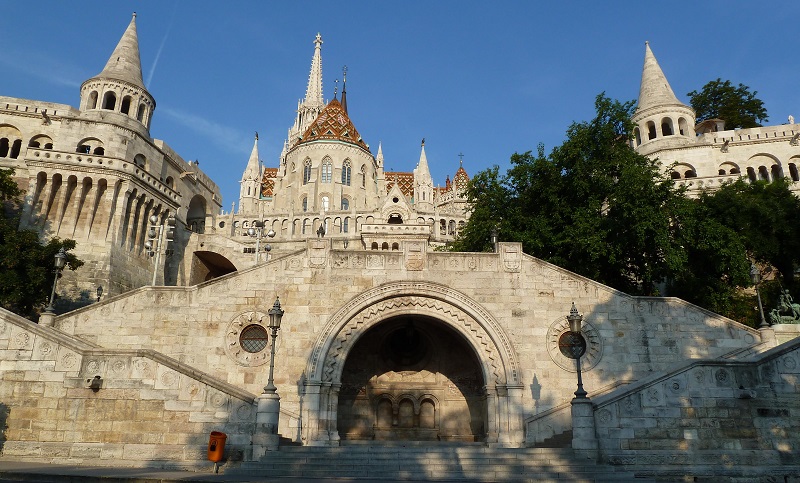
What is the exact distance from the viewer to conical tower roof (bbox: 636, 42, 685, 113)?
149ft

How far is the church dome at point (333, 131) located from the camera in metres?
69.6

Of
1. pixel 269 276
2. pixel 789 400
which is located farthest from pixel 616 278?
pixel 269 276

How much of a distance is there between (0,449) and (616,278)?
73.3ft

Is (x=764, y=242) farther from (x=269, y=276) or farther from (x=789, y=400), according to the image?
(x=269, y=276)

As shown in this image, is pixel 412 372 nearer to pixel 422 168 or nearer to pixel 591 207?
pixel 591 207

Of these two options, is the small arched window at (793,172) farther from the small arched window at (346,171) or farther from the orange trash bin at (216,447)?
the orange trash bin at (216,447)

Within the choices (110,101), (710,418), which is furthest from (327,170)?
(710,418)

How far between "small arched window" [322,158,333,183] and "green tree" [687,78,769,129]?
40312 millimetres

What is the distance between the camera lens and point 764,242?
2617 centimetres

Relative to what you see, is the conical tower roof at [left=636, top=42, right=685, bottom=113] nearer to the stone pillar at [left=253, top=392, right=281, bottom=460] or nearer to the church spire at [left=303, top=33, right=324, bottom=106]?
the stone pillar at [left=253, top=392, right=281, bottom=460]

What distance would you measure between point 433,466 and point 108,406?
803 cm

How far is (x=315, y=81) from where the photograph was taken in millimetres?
100625

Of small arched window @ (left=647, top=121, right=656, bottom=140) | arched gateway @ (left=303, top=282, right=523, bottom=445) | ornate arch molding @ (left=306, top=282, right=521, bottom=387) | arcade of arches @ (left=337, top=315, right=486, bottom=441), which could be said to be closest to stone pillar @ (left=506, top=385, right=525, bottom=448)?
arched gateway @ (left=303, top=282, right=523, bottom=445)

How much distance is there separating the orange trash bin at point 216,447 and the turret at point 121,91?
113 feet
